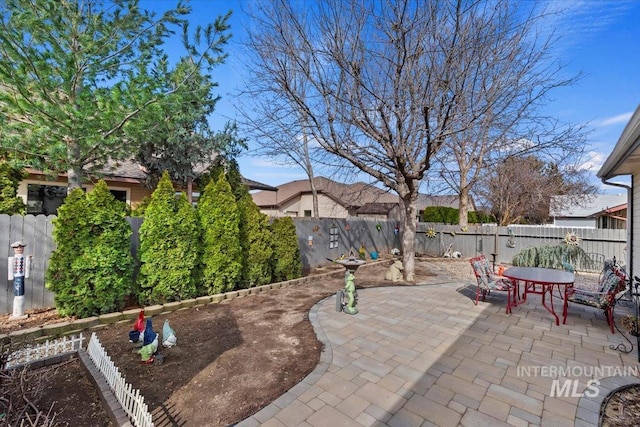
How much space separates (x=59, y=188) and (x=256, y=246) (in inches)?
249

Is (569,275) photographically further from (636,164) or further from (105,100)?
(105,100)

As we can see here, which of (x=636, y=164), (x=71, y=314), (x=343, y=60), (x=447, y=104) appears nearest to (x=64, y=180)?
(x=71, y=314)

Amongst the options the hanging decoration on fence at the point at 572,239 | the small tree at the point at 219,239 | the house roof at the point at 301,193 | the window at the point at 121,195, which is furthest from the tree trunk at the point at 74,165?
the house roof at the point at 301,193

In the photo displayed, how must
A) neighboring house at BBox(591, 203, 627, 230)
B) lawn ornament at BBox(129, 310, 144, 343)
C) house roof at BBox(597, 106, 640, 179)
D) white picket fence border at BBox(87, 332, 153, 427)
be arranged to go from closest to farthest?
1. white picket fence border at BBox(87, 332, 153, 427)
2. house roof at BBox(597, 106, 640, 179)
3. lawn ornament at BBox(129, 310, 144, 343)
4. neighboring house at BBox(591, 203, 627, 230)

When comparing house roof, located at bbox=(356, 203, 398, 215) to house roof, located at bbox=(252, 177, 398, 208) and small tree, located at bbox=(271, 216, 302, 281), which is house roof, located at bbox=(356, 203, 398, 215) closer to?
house roof, located at bbox=(252, 177, 398, 208)

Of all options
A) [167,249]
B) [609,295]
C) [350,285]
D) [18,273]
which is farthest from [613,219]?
[18,273]

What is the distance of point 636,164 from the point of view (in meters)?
5.09

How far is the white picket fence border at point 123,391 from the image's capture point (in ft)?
6.71

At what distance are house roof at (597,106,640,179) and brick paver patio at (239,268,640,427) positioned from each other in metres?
2.52

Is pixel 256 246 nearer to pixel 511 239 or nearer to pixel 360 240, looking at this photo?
pixel 360 240

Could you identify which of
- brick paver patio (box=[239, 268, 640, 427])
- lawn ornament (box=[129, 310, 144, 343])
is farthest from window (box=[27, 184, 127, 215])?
brick paver patio (box=[239, 268, 640, 427])

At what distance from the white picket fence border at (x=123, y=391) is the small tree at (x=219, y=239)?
2.78m

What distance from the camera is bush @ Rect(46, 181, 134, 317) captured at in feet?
14.1

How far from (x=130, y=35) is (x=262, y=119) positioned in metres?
3.27
